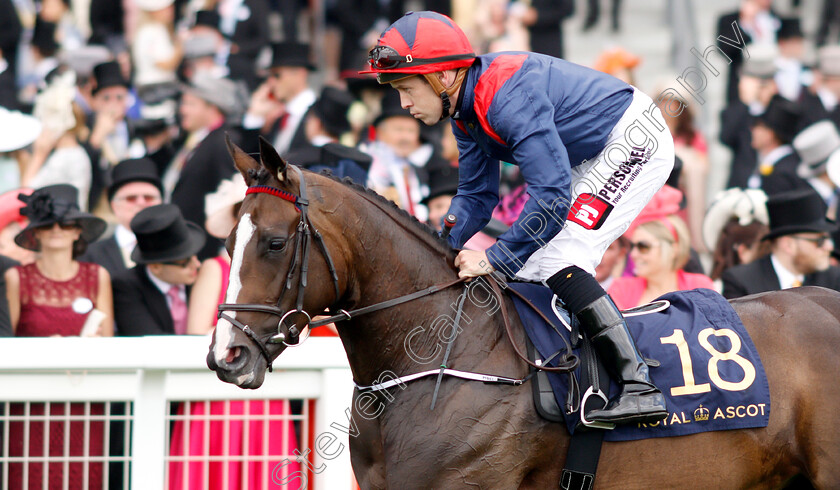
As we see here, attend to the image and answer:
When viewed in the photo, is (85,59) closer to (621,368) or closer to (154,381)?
(154,381)

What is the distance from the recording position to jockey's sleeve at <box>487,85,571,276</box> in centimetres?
375

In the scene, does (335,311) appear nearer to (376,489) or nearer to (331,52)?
(376,489)

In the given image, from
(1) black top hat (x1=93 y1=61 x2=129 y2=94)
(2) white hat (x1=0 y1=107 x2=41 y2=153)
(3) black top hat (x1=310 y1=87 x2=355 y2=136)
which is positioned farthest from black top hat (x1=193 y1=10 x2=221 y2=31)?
(2) white hat (x1=0 y1=107 x2=41 y2=153)

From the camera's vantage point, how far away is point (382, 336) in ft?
12.8

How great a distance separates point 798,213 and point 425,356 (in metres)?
3.50

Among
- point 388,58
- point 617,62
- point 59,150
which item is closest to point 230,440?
point 388,58

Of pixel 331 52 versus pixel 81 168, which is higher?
pixel 331 52

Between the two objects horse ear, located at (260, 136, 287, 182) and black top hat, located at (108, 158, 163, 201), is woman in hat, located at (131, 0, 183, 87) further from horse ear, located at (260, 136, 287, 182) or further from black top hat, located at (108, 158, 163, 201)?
horse ear, located at (260, 136, 287, 182)

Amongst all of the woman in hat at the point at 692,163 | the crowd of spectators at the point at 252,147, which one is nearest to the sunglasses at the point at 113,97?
the crowd of spectators at the point at 252,147

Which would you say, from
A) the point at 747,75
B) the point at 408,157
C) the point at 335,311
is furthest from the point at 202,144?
the point at 747,75

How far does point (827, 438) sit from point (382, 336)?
5.86 ft

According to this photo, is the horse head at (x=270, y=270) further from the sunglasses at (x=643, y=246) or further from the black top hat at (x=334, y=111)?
the black top hat at (x=334, y=111)

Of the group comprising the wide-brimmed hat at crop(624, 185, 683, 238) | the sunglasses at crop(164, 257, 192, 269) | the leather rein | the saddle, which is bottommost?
the saddle

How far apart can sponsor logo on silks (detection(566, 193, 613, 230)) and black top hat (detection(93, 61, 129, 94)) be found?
697 cm
